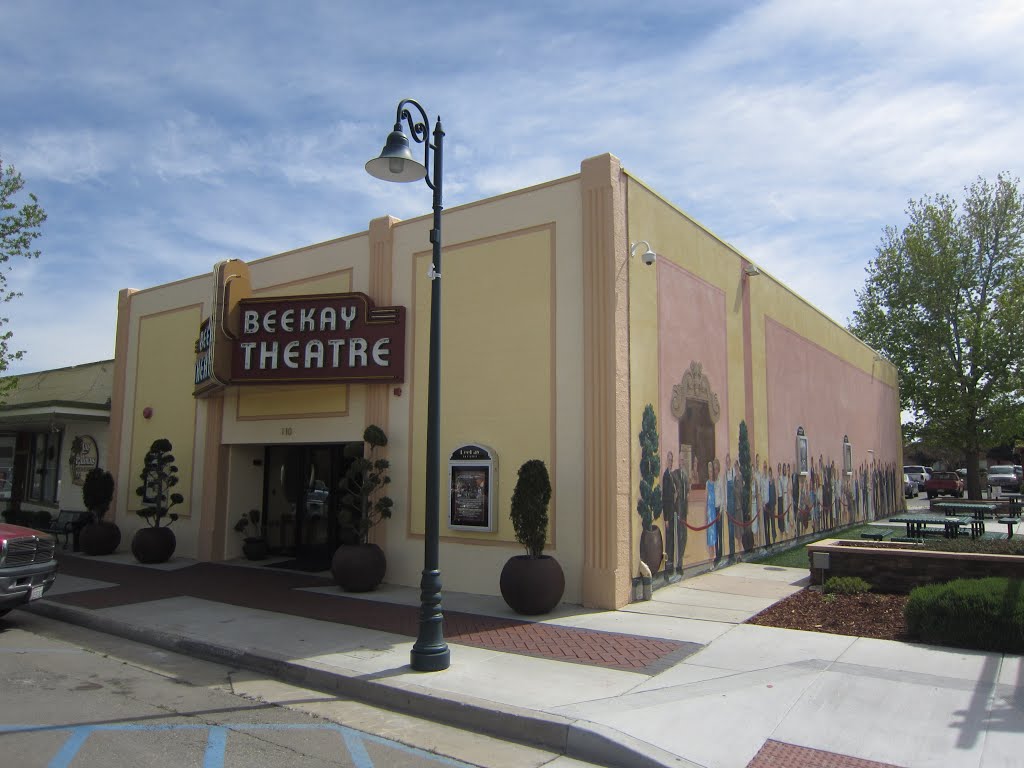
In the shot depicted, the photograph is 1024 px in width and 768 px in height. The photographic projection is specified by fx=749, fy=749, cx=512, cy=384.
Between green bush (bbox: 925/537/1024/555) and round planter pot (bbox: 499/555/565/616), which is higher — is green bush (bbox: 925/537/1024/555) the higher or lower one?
the higher one

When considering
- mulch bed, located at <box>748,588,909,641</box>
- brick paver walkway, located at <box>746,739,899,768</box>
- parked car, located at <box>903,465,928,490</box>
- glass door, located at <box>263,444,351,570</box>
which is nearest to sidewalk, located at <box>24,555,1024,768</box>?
brick paver walkway, located at <box>746,739,899,768</box>

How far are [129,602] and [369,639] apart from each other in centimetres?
482

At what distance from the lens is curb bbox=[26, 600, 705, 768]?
18.0ft

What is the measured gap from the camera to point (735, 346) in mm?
Result: 15805

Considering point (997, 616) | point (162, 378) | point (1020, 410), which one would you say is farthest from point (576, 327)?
point (1020, 410)

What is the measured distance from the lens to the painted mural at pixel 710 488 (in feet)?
39.1

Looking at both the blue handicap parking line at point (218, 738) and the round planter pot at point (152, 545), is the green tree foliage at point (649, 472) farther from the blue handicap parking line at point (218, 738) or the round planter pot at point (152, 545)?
the round planter pot at point (152, 545)

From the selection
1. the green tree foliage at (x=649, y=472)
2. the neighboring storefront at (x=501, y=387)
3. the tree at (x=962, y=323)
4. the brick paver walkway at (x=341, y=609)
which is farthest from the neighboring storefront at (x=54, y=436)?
the tree at (x=962, y=323)

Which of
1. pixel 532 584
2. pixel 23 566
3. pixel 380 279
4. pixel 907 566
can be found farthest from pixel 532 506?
pixel 23 566

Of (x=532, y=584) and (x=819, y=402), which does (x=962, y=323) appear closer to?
(x=819, y=402)

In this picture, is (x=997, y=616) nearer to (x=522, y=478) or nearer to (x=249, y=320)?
(x=522, y=478)

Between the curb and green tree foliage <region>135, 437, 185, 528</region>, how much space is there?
751 centimetres

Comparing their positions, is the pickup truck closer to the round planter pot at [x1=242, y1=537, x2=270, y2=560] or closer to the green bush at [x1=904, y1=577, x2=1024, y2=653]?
the green bush at [x1=904, y1=577, x2=1024, y2=653]

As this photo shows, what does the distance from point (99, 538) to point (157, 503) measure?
2117 millimetres
